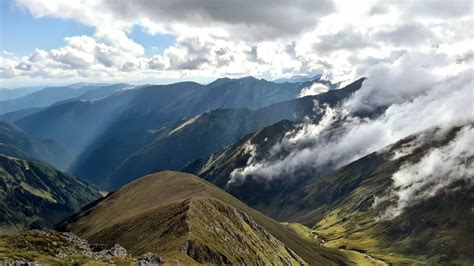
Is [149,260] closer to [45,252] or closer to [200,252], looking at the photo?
[45,252]

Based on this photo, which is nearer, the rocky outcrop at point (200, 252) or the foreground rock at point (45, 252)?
the foreground rock at point (45, 252)

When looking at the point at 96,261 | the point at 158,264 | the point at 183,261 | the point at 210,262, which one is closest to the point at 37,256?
the point at 96,261

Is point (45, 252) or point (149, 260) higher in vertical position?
point (45, 252)

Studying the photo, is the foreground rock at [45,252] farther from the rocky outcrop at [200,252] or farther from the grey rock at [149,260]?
the rocky outcrop at [200,252]

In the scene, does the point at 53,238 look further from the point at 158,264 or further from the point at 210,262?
the point at 210,262

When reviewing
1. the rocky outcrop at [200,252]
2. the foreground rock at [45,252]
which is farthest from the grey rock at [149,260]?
the rocky outcrop at [200,252]

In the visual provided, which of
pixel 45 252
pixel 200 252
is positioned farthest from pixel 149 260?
pixel 200 252

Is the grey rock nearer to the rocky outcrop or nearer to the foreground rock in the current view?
the foreground rock

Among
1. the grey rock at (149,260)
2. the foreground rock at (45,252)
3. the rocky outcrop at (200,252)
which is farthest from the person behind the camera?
the rocky outcrop at (200,252)

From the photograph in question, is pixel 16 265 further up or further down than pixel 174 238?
further up

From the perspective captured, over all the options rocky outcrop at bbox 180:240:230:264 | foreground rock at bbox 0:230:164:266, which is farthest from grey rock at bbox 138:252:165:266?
rocky outcrop at bbox 180:240:230:264

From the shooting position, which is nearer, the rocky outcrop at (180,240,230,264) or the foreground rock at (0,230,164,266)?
the foreground rock at (0,230,164,266)
